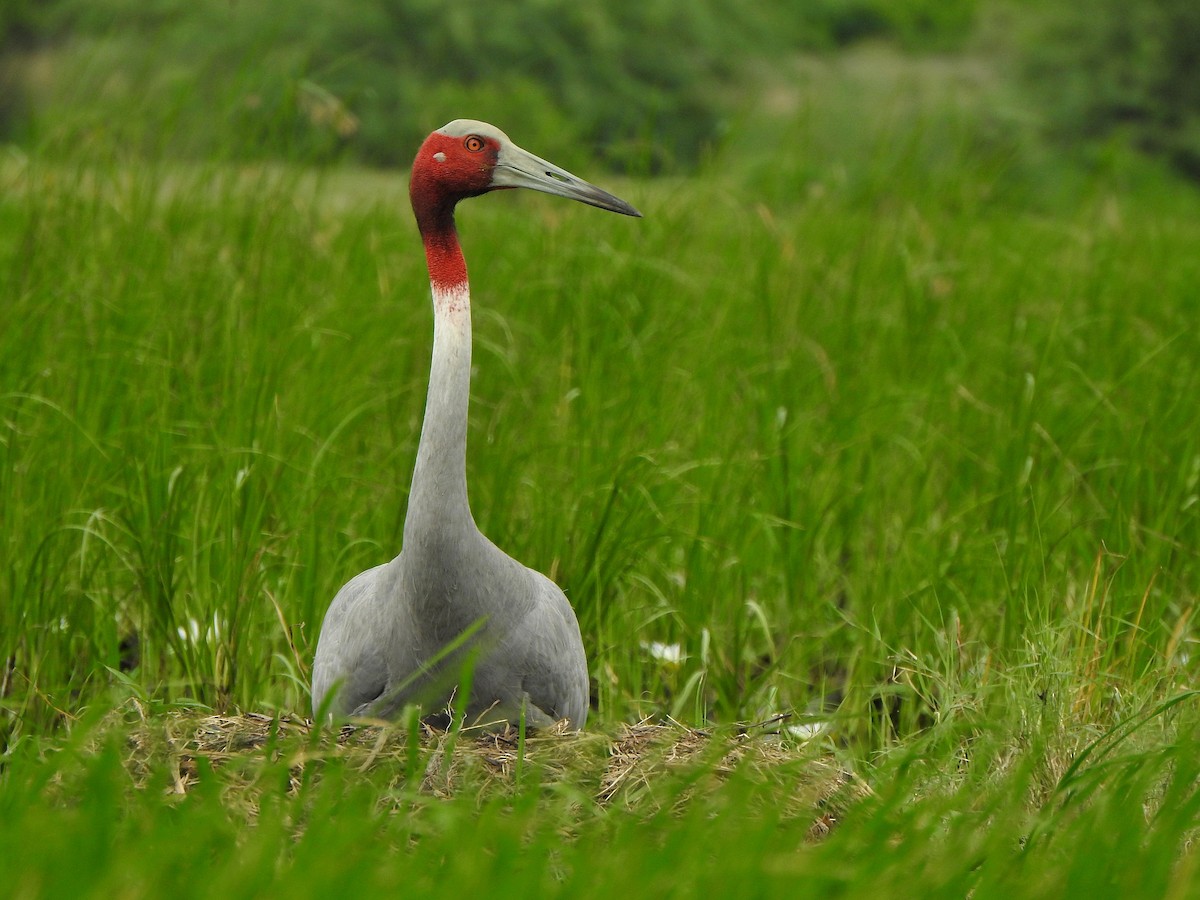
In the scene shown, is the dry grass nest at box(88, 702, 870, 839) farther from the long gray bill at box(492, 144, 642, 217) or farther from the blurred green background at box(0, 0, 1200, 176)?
the blurred green background at box(0, 0, 1200, 176)

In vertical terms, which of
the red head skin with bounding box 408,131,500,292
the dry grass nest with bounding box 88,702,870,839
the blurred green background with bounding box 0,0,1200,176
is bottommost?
the dry grass nest with bounding box 88,702,870,839

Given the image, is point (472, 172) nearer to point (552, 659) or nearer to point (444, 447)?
point (444, 447)

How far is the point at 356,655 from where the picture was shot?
262cm

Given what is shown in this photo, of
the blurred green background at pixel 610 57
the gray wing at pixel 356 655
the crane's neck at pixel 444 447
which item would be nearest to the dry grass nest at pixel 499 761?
the gray wing at pixel 356 655

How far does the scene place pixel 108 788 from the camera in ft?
5.58

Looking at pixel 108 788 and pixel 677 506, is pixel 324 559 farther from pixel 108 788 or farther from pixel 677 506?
pixel 108 788

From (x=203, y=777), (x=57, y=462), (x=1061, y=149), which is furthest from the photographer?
(x=1061, y=149)

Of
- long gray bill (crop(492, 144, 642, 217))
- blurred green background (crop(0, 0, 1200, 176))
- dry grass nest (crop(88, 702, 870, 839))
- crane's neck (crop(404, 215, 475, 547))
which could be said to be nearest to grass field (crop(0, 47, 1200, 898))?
dry grass nest (crop(88, 702, 870, 839))

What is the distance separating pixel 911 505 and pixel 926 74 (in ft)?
52.0

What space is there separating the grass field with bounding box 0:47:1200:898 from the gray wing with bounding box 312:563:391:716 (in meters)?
0.11

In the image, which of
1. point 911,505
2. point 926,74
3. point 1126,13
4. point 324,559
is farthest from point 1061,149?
point 324,559

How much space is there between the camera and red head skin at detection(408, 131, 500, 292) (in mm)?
2650

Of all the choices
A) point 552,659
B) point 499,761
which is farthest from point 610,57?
point 499,761

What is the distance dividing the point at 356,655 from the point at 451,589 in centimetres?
26
